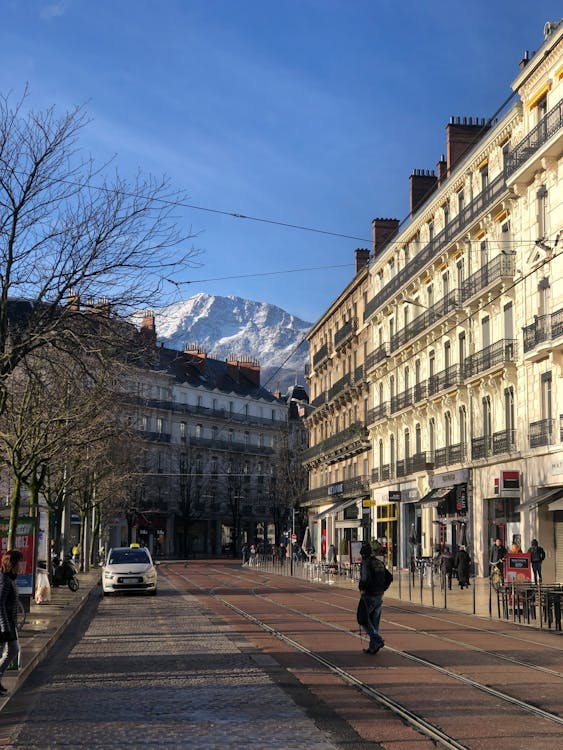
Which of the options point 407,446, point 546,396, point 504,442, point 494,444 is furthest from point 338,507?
point 546,396

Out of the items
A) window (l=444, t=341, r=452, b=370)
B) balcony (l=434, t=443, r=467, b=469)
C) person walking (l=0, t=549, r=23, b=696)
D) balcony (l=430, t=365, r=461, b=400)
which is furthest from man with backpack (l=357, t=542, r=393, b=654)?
window (l=444, t=341, r=452, b=370)

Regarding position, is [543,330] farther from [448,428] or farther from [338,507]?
[338,507]

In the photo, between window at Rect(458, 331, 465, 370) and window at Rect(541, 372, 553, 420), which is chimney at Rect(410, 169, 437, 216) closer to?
window at Rect(458, 331, 465, 370)

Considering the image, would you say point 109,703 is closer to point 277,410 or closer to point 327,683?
point 327,683

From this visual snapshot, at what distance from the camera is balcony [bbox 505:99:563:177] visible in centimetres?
3369

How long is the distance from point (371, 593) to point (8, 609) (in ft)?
18.8

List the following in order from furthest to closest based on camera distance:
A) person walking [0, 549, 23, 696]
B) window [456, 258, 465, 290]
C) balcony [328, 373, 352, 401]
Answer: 1. balcony [328, 373, 352, 401]
2. window [456, 258, 465, 290]
3. person walking [0, 549, 23, 696]

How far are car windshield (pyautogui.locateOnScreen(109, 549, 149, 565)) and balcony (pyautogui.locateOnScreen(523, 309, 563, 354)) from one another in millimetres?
14682

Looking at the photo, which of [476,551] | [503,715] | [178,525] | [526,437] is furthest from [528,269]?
[178,525]

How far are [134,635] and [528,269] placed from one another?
2243 cm

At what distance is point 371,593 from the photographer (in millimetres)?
15383

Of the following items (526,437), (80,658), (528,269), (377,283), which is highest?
(377,283)

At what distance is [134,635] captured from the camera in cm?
1917

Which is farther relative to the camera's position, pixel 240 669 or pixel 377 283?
pixel 377 283
